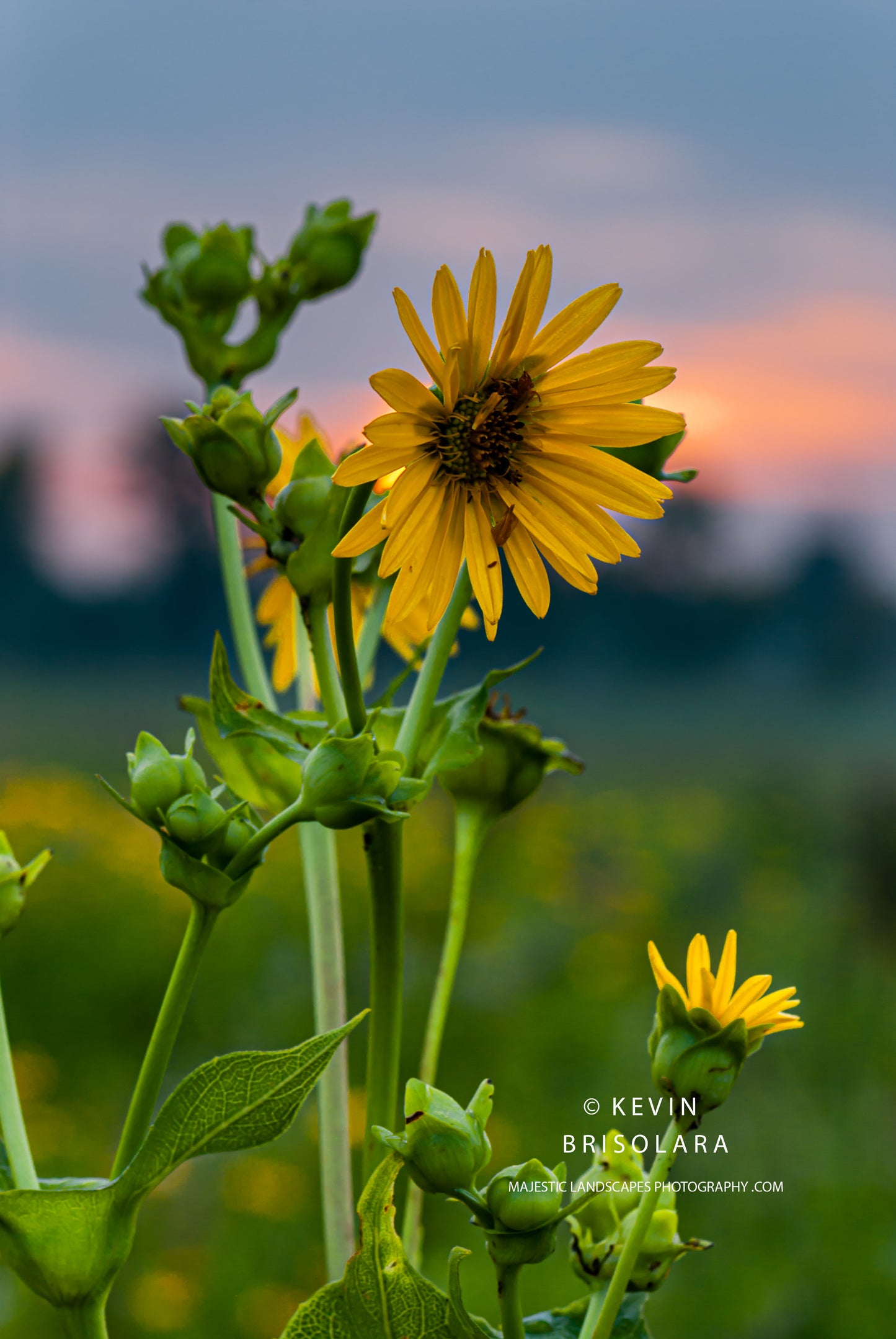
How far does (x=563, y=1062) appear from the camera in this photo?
1.43 metres

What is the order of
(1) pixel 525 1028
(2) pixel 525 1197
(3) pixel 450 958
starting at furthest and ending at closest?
1. (1) pixel 525 1028
2. (3) pixel 450 958
3. (2) pixel 525 1197

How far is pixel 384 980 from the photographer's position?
314 millimetres

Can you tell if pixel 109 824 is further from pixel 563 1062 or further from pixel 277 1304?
pixel 277 1304

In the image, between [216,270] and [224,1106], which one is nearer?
[224,1106]

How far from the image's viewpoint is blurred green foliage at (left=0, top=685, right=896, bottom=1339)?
1139 mm

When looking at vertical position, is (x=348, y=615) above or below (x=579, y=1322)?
above

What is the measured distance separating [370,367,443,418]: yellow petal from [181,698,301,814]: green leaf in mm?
108

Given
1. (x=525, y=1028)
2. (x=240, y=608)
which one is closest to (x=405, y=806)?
(x=240, y=608)

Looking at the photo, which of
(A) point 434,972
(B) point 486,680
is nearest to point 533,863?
(A) point 434,972

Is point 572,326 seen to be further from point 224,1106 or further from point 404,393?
point 224,1106

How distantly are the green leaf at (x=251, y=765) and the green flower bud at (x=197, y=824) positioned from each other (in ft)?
0.24

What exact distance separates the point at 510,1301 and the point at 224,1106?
74mm

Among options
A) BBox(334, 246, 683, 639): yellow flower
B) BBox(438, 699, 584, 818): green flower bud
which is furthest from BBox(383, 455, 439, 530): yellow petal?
BBox(438, 699, 584, 818): green flower bud

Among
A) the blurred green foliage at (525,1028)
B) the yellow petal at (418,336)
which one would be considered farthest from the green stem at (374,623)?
the blurred green foliage at (525,1028)
